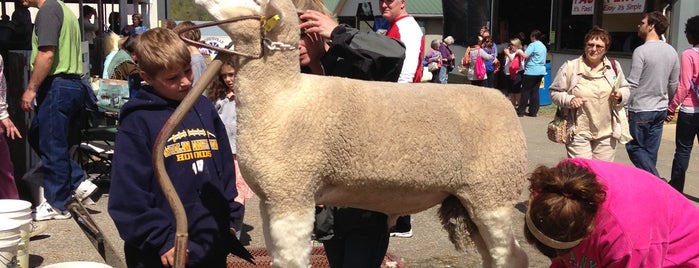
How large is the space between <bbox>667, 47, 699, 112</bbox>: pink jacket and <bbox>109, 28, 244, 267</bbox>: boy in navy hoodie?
5.07 meters

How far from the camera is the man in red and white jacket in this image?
4.05m

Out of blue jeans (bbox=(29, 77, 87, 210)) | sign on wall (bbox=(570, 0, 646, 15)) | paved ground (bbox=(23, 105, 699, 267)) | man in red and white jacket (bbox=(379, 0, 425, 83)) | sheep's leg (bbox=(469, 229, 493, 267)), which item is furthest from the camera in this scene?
sign on wall (bbox=(570, 0, 646, 15))

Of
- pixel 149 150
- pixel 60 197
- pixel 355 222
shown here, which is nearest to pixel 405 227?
pixel 355 222

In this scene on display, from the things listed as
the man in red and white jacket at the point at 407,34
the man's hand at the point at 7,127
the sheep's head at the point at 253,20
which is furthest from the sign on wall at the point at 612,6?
the sheep's head at the point at 253,20

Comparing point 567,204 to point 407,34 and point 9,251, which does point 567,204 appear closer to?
point 407,34

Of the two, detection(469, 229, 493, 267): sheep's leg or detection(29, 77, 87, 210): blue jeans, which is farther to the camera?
detection(29, 77, 87, 210): blue jeans

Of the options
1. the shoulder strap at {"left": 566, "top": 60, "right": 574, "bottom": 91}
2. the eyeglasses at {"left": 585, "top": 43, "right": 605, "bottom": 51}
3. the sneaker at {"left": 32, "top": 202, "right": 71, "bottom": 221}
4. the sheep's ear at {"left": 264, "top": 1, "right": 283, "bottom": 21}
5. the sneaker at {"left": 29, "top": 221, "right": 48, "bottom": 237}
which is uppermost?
the sheep's ear at {"left": 264, "top": 1, "right": 283, "bottom": 21}

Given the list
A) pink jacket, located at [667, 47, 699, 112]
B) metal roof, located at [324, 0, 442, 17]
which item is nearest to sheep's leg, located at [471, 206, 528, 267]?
pink jacket, located at [667, 47, 699, 112]

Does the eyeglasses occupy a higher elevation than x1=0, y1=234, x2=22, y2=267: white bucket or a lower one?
higher

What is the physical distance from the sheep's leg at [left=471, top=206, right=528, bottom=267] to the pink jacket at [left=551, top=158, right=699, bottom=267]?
0.73 ft

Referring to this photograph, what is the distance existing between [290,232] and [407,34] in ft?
6.83

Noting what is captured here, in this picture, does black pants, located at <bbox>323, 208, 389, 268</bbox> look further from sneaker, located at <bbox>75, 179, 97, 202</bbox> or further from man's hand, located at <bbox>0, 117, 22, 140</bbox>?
sneaker, located at <bbox>75, 179, 97, 202</bbox>

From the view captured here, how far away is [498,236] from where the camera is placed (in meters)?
2.45

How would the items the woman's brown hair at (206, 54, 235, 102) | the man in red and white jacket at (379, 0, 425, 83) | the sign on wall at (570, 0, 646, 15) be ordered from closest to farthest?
the man in red and white jacket at (379, 0, 425, 83) → the woman's brown hair at (206, 54, 235, 102) → the sign on wall at (570, 0, 646, 15)
